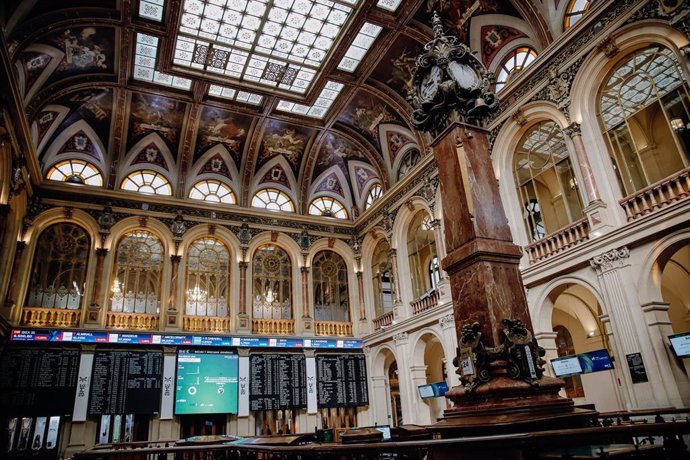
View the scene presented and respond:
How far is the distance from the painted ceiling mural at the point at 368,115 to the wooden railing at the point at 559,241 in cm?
709

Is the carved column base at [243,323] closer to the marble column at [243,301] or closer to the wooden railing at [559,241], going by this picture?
the marble column at [243,301]

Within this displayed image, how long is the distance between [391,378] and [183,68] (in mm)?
14480

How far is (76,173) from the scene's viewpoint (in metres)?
16.9

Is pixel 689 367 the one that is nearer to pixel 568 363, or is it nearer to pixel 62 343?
pixel 568 363

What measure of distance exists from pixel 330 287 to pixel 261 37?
387 inches

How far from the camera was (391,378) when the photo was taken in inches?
812

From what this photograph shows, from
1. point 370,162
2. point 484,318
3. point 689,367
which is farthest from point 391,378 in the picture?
point 484,318

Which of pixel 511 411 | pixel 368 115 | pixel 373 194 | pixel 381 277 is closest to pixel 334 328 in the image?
pixel 381 277

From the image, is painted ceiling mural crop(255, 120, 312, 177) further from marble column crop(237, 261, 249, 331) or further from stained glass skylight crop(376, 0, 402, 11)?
stained glass skylight crop(376, 0, 402, 11)

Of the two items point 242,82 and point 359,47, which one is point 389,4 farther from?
point 242,82

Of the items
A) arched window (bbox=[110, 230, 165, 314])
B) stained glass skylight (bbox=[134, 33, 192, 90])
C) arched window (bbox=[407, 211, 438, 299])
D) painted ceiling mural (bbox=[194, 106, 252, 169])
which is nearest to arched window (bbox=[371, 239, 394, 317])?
arched window (bbox=[407, 211, 438, 299])

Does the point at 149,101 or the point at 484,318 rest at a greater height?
the point at 149,101

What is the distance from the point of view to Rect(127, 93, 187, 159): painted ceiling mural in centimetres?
1664

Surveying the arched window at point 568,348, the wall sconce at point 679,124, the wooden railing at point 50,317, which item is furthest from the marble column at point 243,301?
the wall sconce at point 679,124
